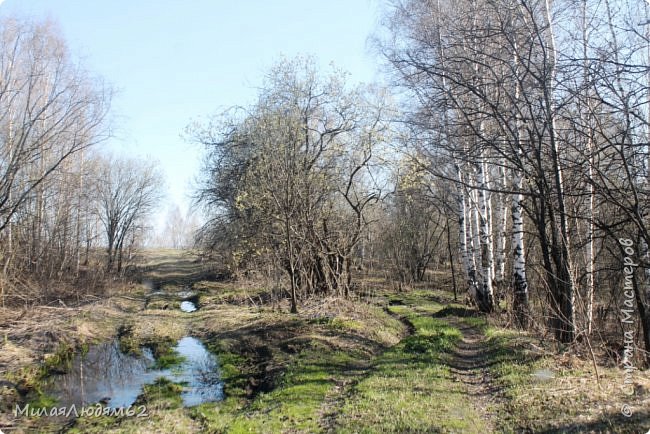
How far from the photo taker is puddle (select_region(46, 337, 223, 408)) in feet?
28.2

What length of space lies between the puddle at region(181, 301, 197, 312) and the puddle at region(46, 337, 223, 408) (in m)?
7.56

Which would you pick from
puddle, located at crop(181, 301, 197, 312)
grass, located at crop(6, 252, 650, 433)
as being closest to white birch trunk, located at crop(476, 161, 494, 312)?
grass, located at crop(6, 252, 650, 433)

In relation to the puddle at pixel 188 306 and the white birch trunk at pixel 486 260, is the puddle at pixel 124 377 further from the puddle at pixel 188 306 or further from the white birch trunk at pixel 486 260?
the white birch trunk at pixel 486 260

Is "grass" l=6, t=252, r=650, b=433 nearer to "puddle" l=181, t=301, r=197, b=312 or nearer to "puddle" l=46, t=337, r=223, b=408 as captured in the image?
"puddle" l=46, t=337, r=223, b=408

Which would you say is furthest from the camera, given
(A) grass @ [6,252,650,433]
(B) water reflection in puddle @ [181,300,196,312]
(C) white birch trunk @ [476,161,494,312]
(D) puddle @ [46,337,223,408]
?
(B) water reflection in puddle @ [181,300,196,312]

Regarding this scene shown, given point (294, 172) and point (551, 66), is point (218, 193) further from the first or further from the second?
point (551, 66)

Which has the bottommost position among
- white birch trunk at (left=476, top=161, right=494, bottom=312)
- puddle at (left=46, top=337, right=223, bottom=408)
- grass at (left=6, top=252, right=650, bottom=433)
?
puddle at (left=46, top=337, right=223, bottom=408)

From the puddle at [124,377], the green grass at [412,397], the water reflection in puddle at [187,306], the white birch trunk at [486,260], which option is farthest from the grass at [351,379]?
the water reflection in puddle at [187,306]

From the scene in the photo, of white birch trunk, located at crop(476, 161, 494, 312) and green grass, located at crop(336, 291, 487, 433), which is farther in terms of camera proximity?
white birch trunk, located at crop(476, 161, 494, 312)

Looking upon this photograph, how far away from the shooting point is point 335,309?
14266 millimetres

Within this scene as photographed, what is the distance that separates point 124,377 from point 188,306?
466 inches

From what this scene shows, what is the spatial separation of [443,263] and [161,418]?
108 ft

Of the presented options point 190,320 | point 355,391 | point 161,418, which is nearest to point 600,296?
point 355,391

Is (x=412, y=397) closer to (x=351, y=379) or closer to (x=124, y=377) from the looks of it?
(x=351, y=379)
